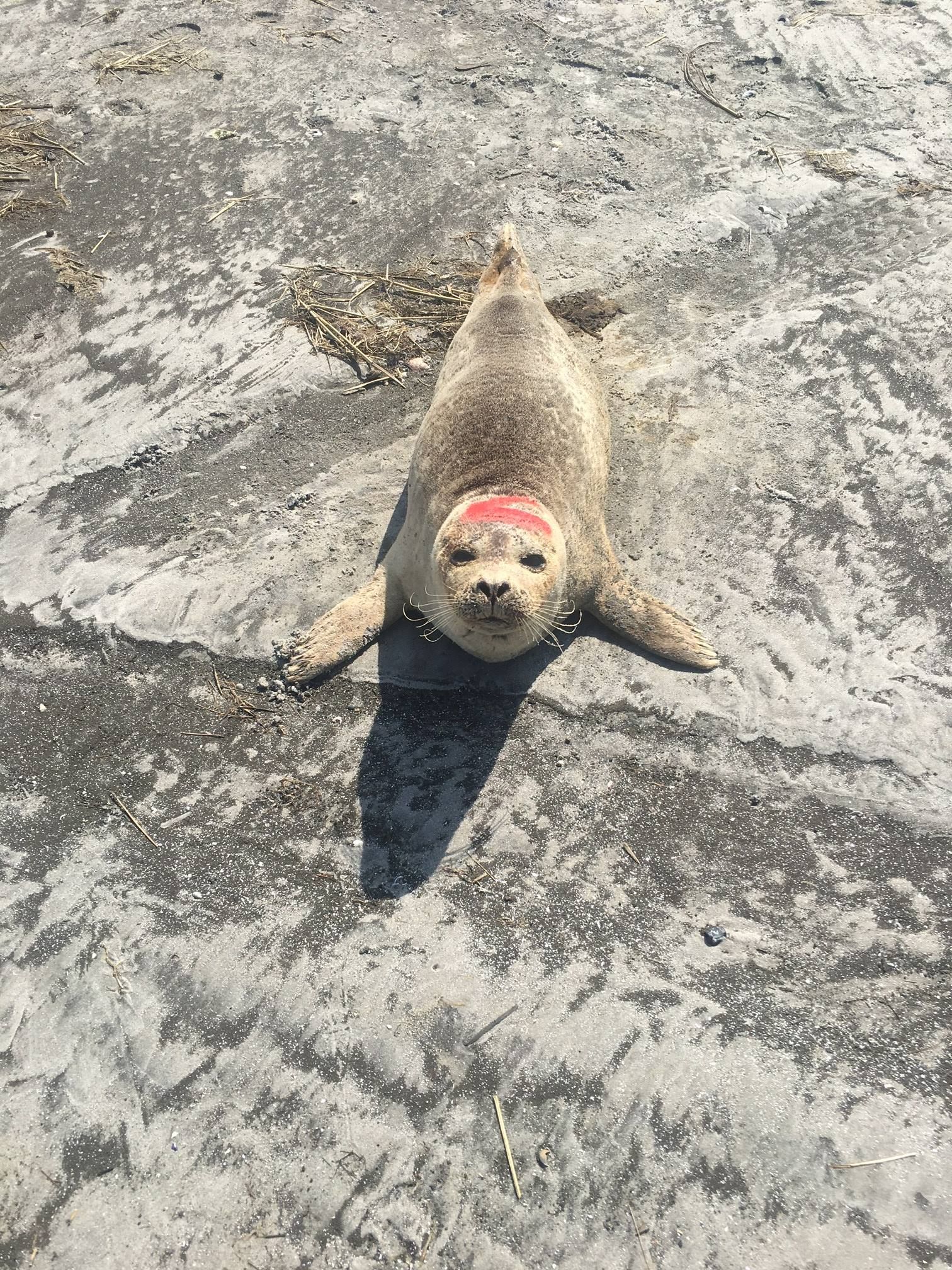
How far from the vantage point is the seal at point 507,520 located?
Result: 514 cm

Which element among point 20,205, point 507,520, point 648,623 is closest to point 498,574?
point 507,520

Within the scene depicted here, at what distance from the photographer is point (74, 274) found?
8.74 m

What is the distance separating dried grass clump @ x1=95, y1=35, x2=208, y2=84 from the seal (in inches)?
279

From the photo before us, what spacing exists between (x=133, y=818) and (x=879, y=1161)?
456 cm

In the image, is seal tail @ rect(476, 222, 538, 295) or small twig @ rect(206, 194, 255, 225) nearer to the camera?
seal tail @ rect(476, 222, 538, 295)

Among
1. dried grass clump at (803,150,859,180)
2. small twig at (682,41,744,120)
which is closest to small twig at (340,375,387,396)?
dried grass clump at (803,150,859,180)

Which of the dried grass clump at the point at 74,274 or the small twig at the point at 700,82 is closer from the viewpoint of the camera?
the dried grass clump at the point at 74,274

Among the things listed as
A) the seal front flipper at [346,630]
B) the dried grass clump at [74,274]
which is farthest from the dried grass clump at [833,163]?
the dried grass clump at [74,274]

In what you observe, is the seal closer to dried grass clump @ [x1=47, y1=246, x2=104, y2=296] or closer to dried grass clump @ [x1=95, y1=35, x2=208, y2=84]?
dried grass clump @ [x1=47, y1=246, x2=104, y2=296]

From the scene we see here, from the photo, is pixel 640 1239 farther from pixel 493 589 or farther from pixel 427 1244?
pixel 493 589

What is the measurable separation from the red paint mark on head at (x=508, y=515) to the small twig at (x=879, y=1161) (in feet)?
11.6

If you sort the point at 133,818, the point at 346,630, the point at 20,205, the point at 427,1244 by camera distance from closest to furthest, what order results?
the point at 427,1244 < the point at 133,818 < the point at 346,630 < the point at 20,205

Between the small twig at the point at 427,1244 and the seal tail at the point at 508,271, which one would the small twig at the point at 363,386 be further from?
the small twig at the point at 427,1244

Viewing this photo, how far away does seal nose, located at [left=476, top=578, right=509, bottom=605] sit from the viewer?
4.59m
